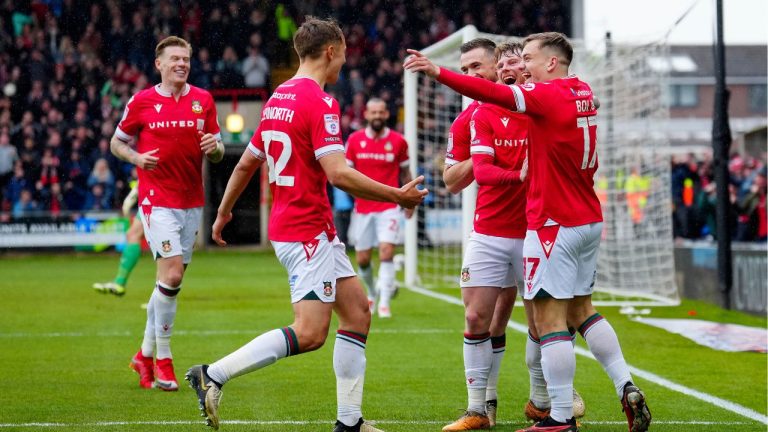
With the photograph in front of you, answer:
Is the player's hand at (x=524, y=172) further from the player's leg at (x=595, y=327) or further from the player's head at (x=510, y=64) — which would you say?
the player's head at (x=510, y=64)

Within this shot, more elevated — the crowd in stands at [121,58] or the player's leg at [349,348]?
the crowd in stands at [121,58]

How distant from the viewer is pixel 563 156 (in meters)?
5.79

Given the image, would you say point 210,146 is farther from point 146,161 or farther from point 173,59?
point 173,59

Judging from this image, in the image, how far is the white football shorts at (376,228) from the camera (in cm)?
1307

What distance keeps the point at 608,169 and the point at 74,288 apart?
7.99 metres

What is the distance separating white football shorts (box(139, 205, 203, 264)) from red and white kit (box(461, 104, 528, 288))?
243 cm

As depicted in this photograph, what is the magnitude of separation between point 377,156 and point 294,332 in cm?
757

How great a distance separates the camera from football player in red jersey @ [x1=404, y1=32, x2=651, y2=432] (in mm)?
5743

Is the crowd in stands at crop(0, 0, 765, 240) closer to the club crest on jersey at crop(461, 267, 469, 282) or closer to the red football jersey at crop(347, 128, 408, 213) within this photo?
the red football jersey at crop(347, 128, 408, 213)

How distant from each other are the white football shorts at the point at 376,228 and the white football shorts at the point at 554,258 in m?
7.17

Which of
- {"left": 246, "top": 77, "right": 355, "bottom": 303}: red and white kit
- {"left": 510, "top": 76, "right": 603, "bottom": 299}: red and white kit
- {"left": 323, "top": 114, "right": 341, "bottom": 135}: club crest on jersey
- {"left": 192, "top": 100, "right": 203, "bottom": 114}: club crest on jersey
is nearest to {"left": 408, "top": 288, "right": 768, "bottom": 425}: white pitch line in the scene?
{"left": 510, "top": 76, "right": 603, "bottom": 299}: red and white kit

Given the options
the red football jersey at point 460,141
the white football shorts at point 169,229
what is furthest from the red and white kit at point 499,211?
the white football shorts at point 169,229

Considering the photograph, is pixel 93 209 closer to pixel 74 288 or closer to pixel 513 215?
pixel 74 288

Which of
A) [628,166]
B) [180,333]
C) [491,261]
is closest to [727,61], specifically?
[628,166]
